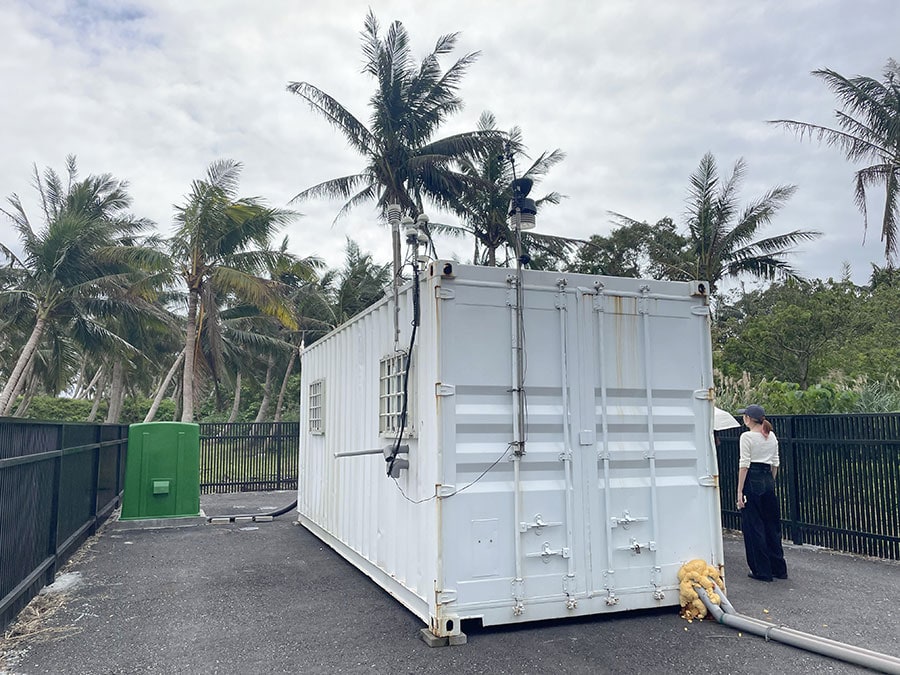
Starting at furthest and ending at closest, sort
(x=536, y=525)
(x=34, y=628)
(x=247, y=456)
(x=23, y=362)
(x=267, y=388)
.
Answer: (x=267, y=388) → (x=23, y=362) → (x=247, y=456) → (x=34, y=628) → (x=536, y=525)

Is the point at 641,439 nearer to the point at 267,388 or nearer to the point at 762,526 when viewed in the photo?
the point at 762,526

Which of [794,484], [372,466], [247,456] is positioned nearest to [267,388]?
[247,456]

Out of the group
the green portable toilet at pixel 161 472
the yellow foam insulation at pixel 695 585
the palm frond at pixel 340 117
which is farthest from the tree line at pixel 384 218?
the yellow foam insulation at pixel 695 585

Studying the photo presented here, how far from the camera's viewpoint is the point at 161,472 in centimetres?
1079

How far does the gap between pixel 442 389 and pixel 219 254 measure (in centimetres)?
1504

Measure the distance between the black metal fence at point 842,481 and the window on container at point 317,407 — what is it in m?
5.68

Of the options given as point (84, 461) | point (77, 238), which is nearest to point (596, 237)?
point (77, 238)

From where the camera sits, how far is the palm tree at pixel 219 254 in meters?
17.8

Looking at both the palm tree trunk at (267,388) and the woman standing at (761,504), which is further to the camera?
the palm tree trunk at (267,388)

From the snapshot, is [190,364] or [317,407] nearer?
[317,407]

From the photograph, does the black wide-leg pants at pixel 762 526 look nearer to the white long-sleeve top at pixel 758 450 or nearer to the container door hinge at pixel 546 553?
the white long-sleeve top at pixel 758 450

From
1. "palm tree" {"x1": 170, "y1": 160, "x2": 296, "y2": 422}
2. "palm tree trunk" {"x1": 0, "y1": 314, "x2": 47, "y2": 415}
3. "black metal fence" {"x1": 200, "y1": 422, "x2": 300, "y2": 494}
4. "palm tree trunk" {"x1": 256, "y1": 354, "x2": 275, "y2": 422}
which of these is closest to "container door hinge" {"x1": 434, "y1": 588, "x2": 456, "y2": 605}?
"black metal fence" {"x1": 200, "y1": 422, "x2": 300, "y2": 494}

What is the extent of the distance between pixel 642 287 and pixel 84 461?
714 centimetres

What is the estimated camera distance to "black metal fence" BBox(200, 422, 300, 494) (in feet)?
49.0
